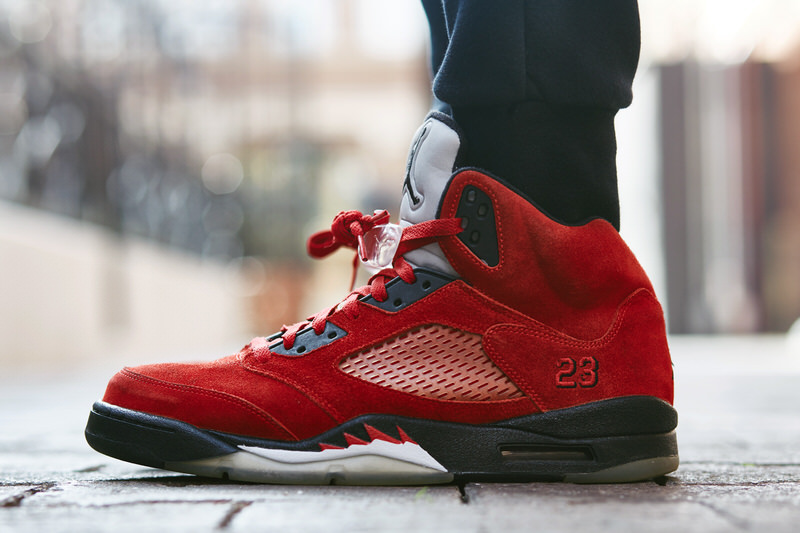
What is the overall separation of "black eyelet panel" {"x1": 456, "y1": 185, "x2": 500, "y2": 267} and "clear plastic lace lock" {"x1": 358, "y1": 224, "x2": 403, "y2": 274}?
0.27 feet

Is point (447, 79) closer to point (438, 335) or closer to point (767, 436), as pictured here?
point (438, 335)

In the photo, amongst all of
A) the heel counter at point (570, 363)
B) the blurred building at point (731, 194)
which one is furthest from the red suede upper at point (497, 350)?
the blurred building at point (731, 194)

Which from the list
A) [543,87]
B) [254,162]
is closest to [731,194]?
[254,162]

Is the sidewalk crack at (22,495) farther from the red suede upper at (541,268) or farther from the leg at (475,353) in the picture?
the red suede upper at (541,268)

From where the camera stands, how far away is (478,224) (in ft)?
3.00

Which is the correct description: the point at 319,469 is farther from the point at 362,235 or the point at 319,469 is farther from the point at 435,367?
the point at 362,235

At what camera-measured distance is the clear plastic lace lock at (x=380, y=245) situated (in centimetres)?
95

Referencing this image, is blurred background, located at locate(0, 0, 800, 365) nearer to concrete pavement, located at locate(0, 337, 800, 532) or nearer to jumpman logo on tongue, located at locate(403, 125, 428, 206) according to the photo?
concrete pavement, located at locate(0, 337, 800, 532)

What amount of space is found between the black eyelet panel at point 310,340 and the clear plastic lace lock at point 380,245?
0.09 m

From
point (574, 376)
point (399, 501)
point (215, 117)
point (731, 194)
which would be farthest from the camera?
point (215, 117)

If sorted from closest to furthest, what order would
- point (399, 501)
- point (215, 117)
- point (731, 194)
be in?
1. point (399, 501)
2. point (731, 194)
3. point (215, 117)

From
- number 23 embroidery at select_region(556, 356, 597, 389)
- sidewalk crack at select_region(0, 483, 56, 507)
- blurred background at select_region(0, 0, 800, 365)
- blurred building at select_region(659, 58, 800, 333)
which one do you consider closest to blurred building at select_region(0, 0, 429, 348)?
blurred background at select_region(0, 0, 800, 365)

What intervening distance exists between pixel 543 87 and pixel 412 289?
285mm

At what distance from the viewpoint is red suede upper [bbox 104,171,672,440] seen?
2.94 feet
